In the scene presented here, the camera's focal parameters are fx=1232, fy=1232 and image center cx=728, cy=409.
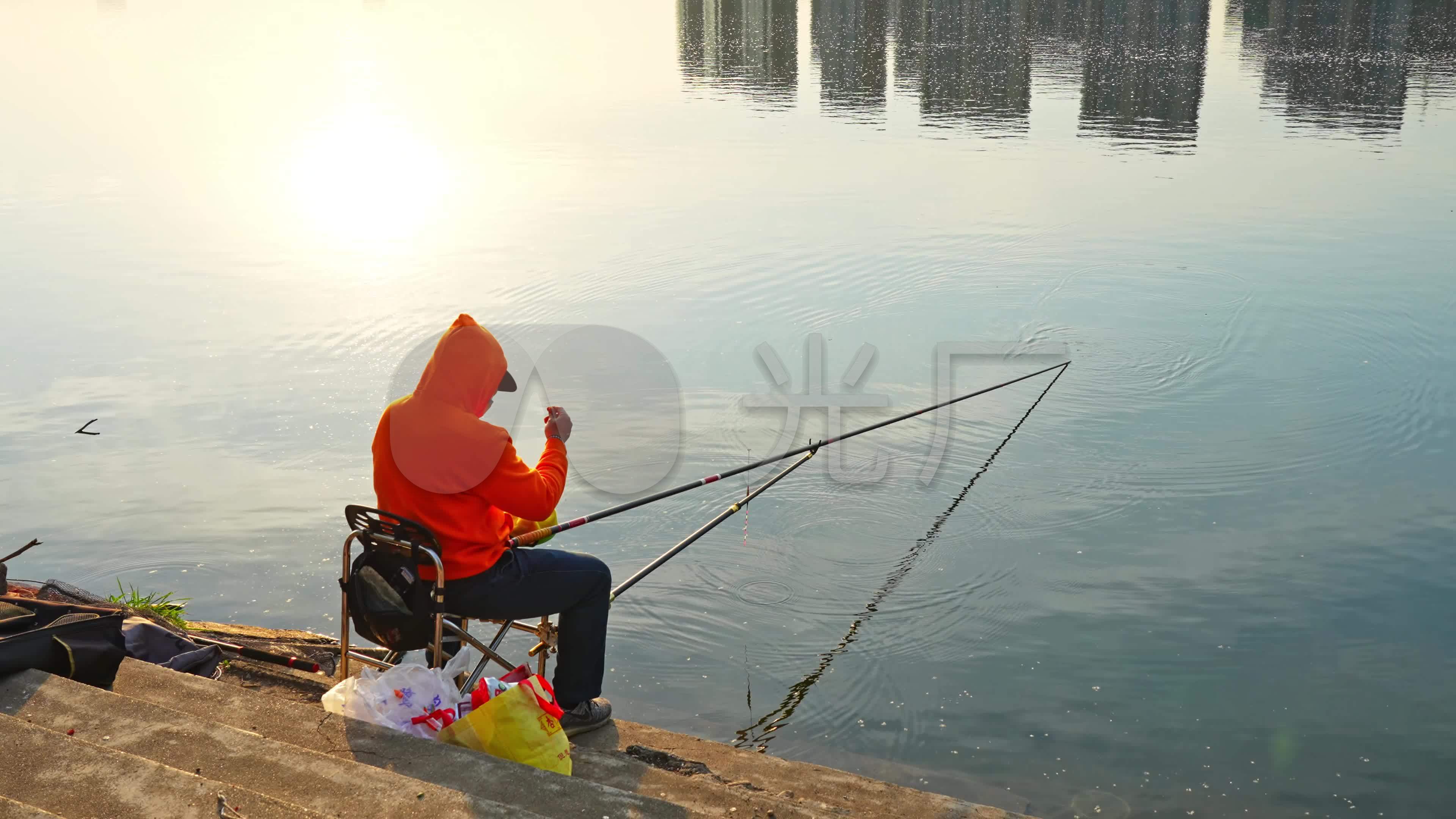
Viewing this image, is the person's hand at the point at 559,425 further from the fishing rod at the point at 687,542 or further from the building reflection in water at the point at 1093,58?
the building reflection in water at the point at 1093,58

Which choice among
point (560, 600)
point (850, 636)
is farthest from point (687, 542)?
point (560, 600)

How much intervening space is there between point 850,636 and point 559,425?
196 cm

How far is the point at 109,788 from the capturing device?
250cm

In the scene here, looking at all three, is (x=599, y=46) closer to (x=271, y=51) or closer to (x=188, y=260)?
(x=271, y=51)

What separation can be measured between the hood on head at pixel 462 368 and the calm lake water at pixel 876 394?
1.74 m

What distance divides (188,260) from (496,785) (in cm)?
920

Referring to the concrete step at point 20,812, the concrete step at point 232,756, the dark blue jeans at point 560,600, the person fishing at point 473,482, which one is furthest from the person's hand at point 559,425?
the concrete step at point 20,812

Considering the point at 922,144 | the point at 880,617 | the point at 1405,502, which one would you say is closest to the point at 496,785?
the point at 880,617

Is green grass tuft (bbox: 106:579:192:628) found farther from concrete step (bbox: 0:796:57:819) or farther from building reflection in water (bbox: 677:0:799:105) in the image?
building reflection in water (bbox: 677:0:799:105)

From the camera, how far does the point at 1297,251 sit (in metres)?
10.5

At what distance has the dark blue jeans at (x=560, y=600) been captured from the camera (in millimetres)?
3408

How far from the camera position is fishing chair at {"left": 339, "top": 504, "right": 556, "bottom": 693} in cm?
321

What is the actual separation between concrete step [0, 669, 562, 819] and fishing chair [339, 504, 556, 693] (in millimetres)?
475

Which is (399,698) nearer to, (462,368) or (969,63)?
(462,368)
